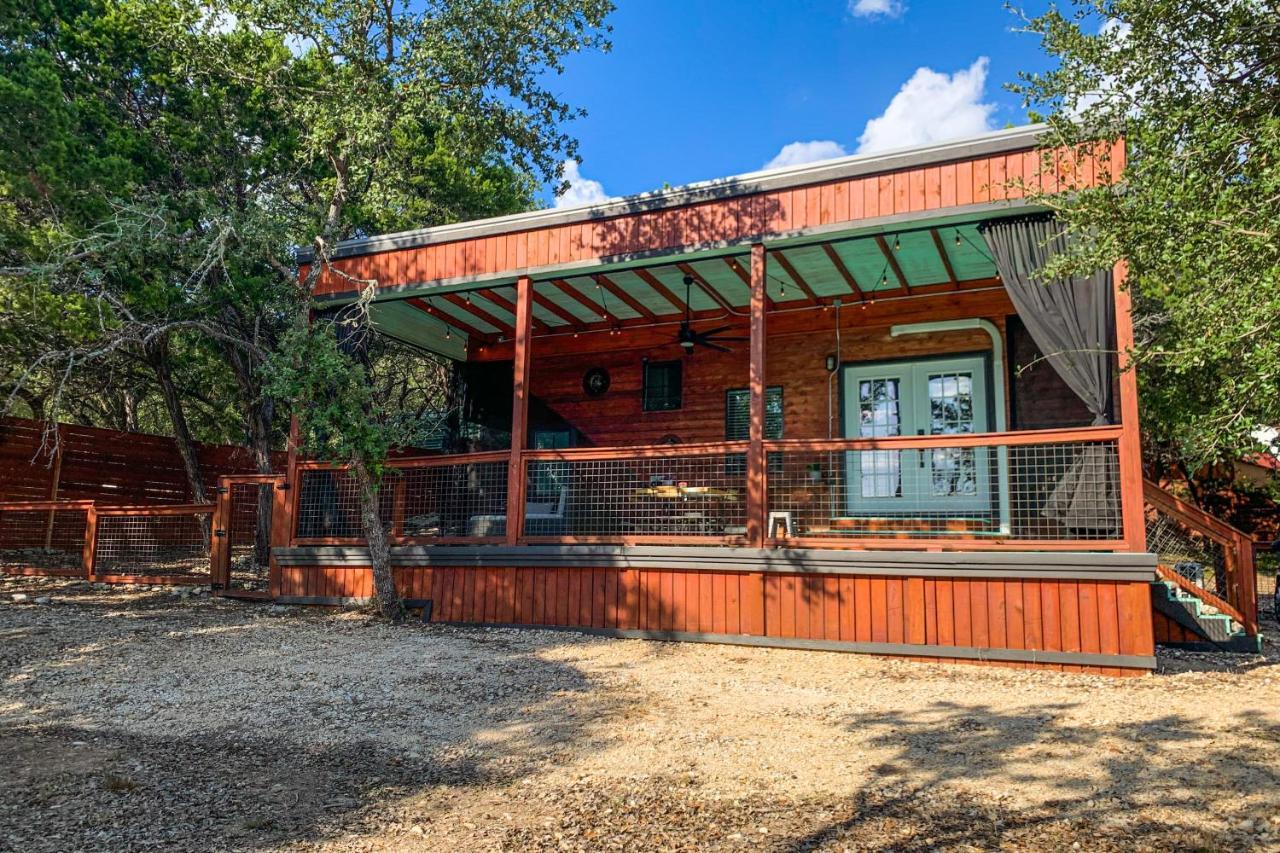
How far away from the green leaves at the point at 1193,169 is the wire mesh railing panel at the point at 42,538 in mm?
11905

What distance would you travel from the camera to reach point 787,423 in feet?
33.9

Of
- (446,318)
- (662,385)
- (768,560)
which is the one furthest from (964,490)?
(446,318)

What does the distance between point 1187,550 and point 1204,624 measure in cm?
336

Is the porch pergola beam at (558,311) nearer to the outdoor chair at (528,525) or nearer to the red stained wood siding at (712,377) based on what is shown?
the red stained wood siding at (712,377)

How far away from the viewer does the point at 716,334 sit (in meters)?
10.8

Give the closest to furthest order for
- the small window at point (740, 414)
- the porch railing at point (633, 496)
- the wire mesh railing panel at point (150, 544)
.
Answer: the porch railing at point (633, 496), the wire mesh railing panel at point (150, 544), the small window at point (740, 414)

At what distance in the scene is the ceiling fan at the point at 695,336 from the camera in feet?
31.7

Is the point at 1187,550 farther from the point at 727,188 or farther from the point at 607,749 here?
the point at 607,749

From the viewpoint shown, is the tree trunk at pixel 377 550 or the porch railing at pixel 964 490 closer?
the porch railing at pixel 964 490

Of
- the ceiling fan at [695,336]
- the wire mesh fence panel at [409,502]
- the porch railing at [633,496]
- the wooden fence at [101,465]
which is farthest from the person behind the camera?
the wooden fence at [101,465]

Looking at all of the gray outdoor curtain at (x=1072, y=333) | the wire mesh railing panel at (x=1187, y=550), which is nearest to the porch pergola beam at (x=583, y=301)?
the gray outdoor curtain at (x=1072, y=333)

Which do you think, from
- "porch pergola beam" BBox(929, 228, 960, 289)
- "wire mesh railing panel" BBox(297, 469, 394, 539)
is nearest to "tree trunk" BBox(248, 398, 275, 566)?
"wire mesh railing panel" BBox(297, 469, 394, 539)

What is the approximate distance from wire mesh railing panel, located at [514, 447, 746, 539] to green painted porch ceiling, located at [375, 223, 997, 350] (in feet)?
6.40

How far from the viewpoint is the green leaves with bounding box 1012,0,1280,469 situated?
14.9 feet
